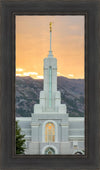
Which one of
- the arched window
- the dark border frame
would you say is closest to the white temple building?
the arched window

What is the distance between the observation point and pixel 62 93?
157cm

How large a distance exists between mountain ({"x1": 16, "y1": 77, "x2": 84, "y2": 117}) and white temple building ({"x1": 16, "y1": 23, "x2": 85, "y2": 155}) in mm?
29

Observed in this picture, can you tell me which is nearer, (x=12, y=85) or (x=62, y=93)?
(x=12, y=85)

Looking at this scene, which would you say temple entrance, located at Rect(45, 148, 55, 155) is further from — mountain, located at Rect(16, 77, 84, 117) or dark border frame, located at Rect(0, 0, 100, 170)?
mountain, located at Rect(16, 77, 84, 117)

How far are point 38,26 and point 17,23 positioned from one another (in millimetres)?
156

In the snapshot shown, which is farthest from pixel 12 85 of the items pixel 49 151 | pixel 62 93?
pixel 49 151

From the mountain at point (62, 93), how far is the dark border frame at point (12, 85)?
162 mm

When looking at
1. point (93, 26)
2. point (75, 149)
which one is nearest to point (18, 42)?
point (93, 26)

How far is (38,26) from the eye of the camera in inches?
62.1

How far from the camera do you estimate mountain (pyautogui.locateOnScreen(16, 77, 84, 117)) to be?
1537 mm

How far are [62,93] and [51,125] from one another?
0.23 meters

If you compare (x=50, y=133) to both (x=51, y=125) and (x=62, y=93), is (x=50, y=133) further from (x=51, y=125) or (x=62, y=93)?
(x=62, y=93)

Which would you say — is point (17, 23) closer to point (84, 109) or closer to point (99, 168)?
point (84, 109)

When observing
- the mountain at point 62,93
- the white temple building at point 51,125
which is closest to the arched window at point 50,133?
the white temple building at point 51,125
